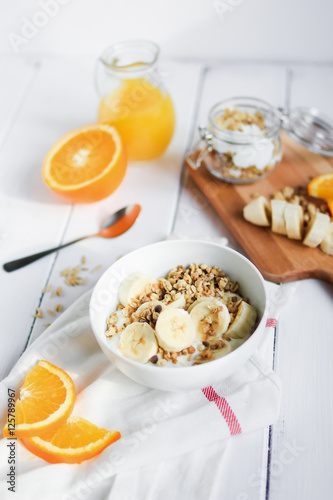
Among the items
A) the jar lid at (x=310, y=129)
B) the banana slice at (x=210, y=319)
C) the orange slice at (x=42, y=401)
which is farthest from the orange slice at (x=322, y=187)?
the orange slice at (x=42, y=401)

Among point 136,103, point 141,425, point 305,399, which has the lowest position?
point 305,399

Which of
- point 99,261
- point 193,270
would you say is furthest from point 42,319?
point 193,270

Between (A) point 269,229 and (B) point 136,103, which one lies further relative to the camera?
(B) point 136,103

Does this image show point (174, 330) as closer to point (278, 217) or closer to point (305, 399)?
point (305, 399)

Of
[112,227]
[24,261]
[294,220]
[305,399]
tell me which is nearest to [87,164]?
[112,227]

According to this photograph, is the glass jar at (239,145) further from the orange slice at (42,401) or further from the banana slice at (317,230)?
the orange slice at (42,401)

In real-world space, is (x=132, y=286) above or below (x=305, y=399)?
above
